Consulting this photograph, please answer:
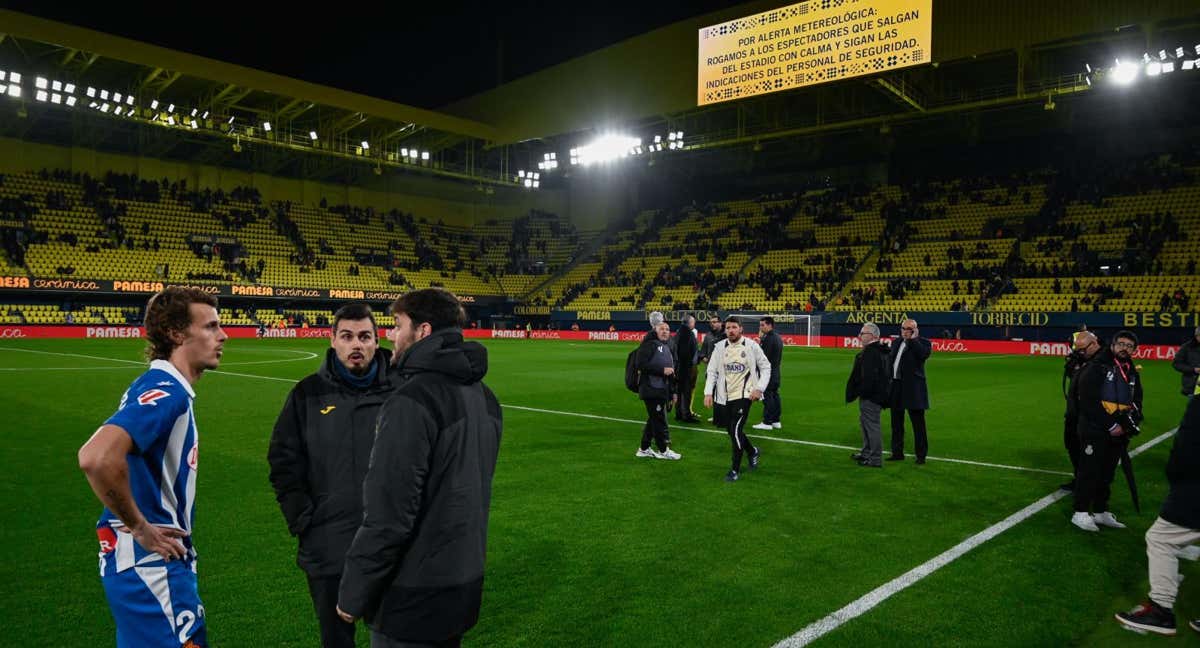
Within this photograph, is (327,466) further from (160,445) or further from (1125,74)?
(1125,74)

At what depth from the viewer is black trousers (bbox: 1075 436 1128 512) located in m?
7.14

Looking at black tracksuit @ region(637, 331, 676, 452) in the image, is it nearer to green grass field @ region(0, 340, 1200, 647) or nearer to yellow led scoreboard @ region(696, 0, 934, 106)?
green grass field @ region(0, 340, 1200, 647)

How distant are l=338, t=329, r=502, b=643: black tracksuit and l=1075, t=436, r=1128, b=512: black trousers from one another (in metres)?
6.66

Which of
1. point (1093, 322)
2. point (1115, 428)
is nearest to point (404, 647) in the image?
point (1115, 428)

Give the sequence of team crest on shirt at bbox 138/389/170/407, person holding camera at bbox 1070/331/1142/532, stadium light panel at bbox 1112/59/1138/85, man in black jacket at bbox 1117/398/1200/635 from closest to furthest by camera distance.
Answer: team crest on shirt at bbox 138/389/170/407
man in black jacket at bbox 1117/398/1200/635
person holding camera at bbox 1070/331/1142/532
stadium light panel at bbox 1112/59/1138/85

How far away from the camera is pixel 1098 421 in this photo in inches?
278

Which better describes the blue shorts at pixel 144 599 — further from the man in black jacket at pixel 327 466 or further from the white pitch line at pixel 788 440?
the white pitch line at pixel 788 440

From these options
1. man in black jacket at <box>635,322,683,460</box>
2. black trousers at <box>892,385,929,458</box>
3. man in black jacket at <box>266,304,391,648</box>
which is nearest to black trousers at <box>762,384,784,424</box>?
black trousers at <box>892,385,929,458</box>

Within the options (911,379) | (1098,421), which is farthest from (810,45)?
(1098,421)

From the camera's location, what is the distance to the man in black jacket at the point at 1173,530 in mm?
4742

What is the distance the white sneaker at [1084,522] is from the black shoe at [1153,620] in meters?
2.46

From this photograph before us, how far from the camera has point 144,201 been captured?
51.5m

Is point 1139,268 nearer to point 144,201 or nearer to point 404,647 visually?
point 404,647

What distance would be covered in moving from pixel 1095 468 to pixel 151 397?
7.69 metres
